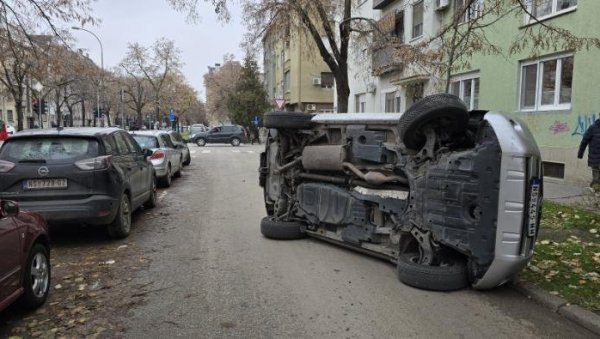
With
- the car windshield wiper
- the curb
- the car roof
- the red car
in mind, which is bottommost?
the curb

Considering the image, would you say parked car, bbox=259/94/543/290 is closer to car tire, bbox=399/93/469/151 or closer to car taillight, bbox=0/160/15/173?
car tire, bbox=399/93/469/151

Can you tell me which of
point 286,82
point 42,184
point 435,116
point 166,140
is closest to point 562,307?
point 435,116

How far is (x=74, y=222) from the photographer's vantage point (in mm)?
6930

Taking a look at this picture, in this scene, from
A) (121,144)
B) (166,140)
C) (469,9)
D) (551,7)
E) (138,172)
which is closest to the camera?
(121,144)

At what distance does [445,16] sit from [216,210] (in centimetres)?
1249

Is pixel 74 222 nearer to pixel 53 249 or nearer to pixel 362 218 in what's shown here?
pixel 53 249

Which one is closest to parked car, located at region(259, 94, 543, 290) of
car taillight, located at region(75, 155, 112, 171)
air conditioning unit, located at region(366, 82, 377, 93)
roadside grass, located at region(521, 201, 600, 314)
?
roadside grass, located at region(521, 201, 600, 314)

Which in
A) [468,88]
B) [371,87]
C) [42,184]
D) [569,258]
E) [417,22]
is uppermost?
[417,22]

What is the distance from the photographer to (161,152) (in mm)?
13641

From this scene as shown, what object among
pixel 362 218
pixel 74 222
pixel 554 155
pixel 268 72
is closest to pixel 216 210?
pixel 74 222

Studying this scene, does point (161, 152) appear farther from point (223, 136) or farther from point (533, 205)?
point (223, 136)

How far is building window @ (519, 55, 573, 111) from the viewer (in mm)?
12930

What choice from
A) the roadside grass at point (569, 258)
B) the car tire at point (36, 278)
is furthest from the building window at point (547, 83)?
the car tire at point (36, 278)

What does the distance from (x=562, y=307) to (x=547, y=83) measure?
10555 mm
